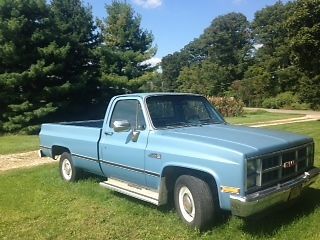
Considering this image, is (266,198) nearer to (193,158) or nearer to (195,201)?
(195,201)

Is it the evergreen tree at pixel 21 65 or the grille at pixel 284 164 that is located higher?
the evergreen tree at pixel 21 65

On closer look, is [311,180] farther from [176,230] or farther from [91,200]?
[91,200]

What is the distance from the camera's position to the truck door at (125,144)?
6.40 meters

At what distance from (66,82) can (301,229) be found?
2011 centimetres

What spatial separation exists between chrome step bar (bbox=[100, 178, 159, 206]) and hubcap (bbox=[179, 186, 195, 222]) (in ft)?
1.23

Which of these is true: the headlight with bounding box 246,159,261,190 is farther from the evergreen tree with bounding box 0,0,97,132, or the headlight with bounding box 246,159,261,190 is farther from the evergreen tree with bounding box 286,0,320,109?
the evergreen tree with bounding box 286,0,320,109

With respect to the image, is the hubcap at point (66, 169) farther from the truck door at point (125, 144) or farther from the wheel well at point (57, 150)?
the truck door at point (125, 144)

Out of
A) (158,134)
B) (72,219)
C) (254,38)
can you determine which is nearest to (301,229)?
(158,134)

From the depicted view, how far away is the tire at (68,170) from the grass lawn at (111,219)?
40 centimetres

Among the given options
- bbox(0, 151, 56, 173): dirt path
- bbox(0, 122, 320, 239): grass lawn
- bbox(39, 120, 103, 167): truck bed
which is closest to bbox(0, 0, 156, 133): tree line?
bbox(0, 151, 56, 173): dirt path

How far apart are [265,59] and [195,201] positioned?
221 ft

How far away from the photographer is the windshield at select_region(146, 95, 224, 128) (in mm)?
6621

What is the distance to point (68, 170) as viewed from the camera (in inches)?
346

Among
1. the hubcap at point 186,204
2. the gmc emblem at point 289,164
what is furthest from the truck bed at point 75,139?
the gmc emblem at point 289,164
